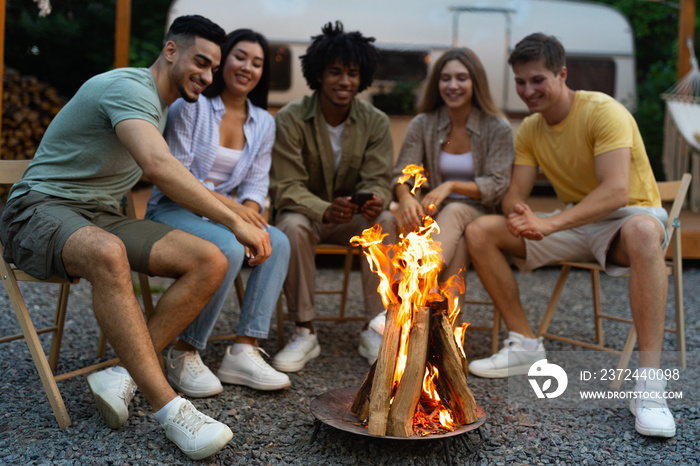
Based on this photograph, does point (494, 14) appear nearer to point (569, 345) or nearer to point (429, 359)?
point (569, 345)

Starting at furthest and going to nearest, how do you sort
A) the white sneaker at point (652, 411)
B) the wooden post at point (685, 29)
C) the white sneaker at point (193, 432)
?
the wooden post at point (685, 29), the white sneaker at point (652, 411), the white sneaker at point (193, 432)

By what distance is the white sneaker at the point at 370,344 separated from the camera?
128 inches

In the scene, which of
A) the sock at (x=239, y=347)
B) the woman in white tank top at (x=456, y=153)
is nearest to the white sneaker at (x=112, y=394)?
the sock at (x=239, y=347)

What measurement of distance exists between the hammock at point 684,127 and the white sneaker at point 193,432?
565cm

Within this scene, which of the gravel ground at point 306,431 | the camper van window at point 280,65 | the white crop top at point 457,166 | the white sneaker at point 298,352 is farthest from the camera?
the camper van window at point 280,65

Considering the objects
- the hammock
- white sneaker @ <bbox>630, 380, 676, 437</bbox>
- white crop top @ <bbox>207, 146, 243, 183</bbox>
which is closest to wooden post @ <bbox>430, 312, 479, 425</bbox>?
white sneaker @ <bbox>630, 380, 676, 437</bbox>

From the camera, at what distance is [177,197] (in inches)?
93.6

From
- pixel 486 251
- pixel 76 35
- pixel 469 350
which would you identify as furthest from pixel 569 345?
pixel 76 35

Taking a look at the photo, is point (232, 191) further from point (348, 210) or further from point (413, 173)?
point (413, 173)

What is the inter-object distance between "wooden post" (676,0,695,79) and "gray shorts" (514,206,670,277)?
4.05 metres

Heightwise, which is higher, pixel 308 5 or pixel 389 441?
pixel 308 5

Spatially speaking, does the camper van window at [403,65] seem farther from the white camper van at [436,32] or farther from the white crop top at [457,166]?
the white crop top at [457,166]

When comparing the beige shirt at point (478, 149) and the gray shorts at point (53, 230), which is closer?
the gray shorts at point (53, 230)

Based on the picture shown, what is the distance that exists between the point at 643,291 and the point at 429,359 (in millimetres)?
1077
